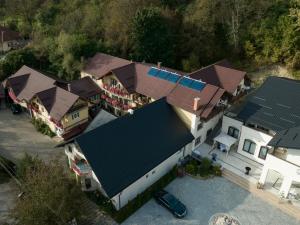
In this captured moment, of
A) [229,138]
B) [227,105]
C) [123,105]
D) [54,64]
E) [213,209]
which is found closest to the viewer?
[213,209]

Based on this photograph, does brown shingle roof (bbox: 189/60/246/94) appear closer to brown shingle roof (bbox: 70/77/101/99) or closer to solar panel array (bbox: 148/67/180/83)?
solar panel array (bbox: 148/67/180/83)

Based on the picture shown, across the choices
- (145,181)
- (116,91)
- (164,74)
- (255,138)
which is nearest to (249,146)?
(255,138)

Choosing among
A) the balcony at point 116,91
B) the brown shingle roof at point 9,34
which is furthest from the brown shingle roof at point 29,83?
the brown shingle roof at point 9,34

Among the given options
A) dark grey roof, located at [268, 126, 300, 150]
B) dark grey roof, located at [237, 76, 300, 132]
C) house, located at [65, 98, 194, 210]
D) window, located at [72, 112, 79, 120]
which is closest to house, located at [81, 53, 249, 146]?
house, located at [65, 98, 194, 210]

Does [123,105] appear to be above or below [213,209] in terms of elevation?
above

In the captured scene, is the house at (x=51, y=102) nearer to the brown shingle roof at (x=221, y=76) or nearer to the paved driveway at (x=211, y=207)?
the paved driveway at (x=211, y=207)

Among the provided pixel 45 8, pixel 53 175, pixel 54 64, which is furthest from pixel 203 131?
pixel 45 8

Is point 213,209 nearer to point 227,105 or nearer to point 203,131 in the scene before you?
point 203,131
